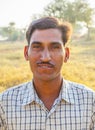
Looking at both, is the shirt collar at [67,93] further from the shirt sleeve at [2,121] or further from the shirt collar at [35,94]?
the shirt sleeve at [2,121]

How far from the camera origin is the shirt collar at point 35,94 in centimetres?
215

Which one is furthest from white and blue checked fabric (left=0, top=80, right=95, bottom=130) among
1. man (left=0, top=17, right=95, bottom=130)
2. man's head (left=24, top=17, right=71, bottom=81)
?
man's head (left=24, top=17, right=71, bottom=81)

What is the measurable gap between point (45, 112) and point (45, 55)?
0.34 meters

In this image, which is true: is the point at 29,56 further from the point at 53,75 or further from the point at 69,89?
the point at 69,89

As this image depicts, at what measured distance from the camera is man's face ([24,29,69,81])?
2.06 meters

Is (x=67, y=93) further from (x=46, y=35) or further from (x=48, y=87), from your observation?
(x=46, y=35)

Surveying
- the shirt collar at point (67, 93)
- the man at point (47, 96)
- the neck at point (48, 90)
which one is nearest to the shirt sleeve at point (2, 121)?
the man at point (47, 96)

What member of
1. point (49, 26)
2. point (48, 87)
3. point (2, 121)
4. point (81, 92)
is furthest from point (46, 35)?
point (2, 121)

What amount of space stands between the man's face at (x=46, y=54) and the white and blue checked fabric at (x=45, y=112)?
163 millimetres

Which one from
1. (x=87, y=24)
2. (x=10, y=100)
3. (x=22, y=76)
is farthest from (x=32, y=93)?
(x=87, y=24)

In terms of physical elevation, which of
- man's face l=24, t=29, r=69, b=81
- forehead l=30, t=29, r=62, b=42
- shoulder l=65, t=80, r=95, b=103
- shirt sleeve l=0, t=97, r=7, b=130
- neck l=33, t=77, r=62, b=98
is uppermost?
forehead l=30, t=29, r=62, b=42

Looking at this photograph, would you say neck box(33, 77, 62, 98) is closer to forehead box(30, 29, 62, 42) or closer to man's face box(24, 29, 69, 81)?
man's face box(24, 29, 69, 81)

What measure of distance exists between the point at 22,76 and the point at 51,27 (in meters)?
6.71

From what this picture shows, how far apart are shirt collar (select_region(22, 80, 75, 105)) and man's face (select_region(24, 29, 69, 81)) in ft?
0.35
